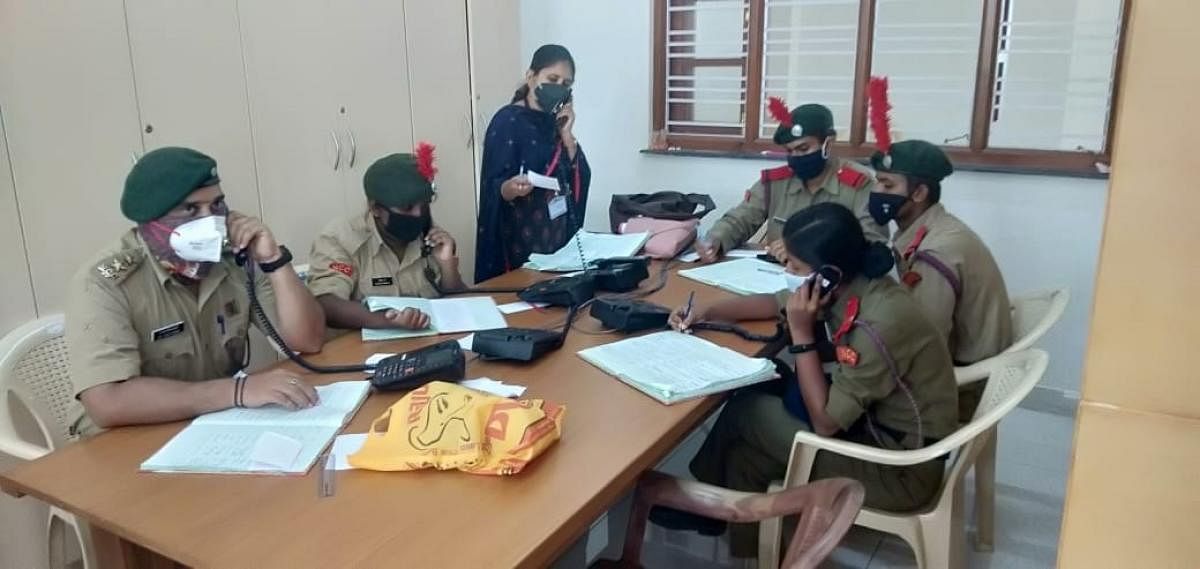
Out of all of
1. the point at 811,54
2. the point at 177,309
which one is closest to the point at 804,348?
the point at 177,309

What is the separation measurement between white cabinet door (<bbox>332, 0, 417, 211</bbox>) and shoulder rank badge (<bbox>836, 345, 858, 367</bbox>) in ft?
7.00

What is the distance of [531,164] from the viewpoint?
122 inches

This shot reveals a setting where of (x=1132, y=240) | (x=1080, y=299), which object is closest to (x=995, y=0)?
(x=1080, y=299)

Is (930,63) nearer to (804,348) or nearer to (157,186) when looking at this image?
(804,348)

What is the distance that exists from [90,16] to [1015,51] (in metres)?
3.41

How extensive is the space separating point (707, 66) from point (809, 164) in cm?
133

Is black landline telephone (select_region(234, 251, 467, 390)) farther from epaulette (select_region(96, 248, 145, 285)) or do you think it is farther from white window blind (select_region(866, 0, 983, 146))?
white window blind (select_region(866, 0, 983, 146))

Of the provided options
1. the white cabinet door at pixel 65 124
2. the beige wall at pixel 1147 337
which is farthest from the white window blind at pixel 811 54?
the beige wall at pixel 1147 337

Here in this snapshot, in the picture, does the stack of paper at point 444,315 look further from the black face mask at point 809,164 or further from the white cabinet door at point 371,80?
the black face mask at point 809,164

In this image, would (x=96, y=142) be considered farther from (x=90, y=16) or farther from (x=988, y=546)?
(x=988, y=546)

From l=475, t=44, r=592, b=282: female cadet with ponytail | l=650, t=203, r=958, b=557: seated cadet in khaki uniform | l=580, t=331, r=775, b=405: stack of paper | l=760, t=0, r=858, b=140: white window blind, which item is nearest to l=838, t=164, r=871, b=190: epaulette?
l=760, t=0, r=858, b=140: white window blind

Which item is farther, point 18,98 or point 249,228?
point 18,98

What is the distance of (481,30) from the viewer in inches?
154

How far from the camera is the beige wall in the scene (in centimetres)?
49
